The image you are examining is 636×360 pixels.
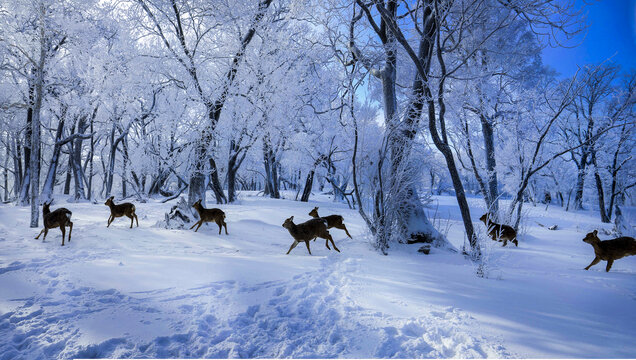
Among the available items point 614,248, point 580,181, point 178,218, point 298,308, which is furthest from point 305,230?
point 580,181

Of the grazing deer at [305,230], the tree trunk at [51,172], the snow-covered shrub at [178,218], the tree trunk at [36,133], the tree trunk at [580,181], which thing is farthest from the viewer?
the tree trunk at [580,181]

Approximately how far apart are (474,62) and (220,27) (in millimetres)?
8700

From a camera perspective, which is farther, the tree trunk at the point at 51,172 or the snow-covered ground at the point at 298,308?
the tree trunk at the point at 51,172

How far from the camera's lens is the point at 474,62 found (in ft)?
31.1

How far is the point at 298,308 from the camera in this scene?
2885 millimetres

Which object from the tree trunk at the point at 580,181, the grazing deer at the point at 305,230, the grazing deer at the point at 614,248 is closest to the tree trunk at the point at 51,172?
the grazing deer at the point at 305,230

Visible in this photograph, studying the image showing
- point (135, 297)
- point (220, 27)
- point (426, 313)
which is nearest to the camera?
point (426, 313)

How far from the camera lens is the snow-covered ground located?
2.12 meters

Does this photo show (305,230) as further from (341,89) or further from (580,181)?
(580,181)

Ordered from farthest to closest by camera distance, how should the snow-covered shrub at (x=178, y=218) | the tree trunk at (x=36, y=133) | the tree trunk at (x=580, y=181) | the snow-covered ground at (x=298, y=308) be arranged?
the tree trunk at (x=580, y=181) → the snow-covered shrub at (x=178, y=218) → the tree trunk at (x=36, y=133) → the snow-covered ground at (x=298, y=308)

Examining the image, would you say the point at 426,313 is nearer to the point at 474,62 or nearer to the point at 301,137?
the point at 474,62

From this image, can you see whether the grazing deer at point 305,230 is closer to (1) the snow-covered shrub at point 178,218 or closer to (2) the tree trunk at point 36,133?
(1) the snow-covered shrub at point 178,218

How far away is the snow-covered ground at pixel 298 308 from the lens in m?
2.12

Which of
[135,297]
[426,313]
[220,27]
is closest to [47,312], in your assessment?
[135,297]
